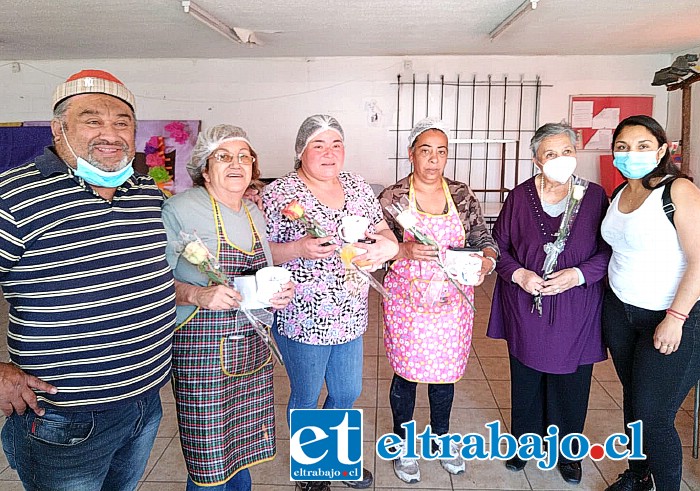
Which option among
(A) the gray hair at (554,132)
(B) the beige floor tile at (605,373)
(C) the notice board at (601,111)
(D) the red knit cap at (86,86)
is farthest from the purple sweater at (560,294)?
(C) the notice board at (601,111)

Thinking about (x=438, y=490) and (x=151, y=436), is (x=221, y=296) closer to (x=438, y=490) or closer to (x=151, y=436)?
(x=151, y=436)

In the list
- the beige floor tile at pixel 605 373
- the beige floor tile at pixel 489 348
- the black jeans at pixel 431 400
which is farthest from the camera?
the beige floor tile at pixel 489 348

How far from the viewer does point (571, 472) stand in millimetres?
2316

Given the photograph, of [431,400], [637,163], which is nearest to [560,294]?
[637,163]

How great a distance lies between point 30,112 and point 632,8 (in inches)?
286

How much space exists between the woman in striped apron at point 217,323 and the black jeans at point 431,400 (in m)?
0.78

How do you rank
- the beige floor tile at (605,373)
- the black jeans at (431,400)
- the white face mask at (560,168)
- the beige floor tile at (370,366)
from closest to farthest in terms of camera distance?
the white face mask at (560,168) → the black jeans at (431,400) → the beige floor tile at (605,373) → the beige floor tile at (370,366)

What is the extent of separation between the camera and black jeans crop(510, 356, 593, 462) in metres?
2.27

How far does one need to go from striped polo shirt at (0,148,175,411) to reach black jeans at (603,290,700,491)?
1.72m

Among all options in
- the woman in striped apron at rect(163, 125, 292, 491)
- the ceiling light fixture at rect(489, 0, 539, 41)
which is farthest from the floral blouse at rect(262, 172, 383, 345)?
the ceiling light fixture at rect(489, 0, 539, 41)

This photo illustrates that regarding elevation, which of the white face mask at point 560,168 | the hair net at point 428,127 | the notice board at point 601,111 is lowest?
the white face mask at point 560,168

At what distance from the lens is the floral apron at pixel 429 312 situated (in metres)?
2.27

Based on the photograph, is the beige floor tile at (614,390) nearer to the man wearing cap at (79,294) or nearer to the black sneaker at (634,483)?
the black sneaker at (634,483)

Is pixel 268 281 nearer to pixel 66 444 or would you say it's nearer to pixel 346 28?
pixel 66 444
